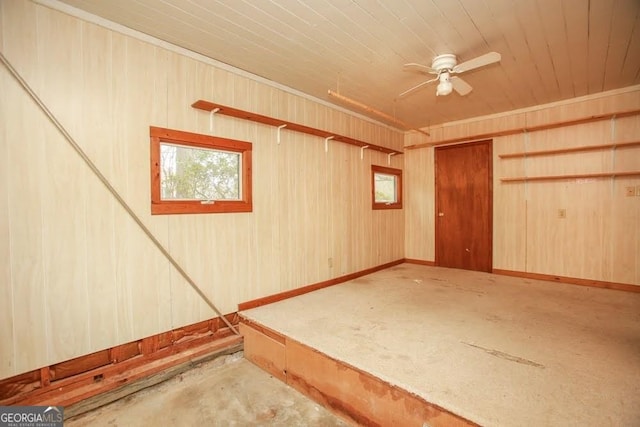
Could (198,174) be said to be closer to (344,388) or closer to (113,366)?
(113,366)

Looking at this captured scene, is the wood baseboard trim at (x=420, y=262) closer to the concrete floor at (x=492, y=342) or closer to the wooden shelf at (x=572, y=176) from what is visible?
the concrete floor at (x=492, y=342)

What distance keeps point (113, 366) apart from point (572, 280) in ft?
17.3

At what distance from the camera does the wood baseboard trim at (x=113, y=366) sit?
5.98 ft

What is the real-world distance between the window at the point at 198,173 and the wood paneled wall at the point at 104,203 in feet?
0.28

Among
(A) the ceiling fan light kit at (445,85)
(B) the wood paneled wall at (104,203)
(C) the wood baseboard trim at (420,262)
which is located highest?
(A) the ceiling fan light kit at (445,85)

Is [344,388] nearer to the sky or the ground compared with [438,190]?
nearer to the ground

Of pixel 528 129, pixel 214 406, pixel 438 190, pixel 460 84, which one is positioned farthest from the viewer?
pixel 438 190

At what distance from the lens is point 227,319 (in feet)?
9.00

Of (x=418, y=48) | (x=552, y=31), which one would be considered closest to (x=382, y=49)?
(x=418, y=48)

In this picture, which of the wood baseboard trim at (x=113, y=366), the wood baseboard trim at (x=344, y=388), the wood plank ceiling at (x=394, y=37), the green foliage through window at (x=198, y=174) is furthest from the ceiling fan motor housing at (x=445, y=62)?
the wood baseboard trim at (x=113, y=366)

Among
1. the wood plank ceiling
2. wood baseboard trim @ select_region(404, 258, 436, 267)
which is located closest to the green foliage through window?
the wood plank ceiling

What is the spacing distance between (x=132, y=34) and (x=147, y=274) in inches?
74.6

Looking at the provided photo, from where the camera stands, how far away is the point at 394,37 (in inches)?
93.2

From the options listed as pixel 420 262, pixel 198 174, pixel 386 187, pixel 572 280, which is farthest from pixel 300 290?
pixel 572 280
